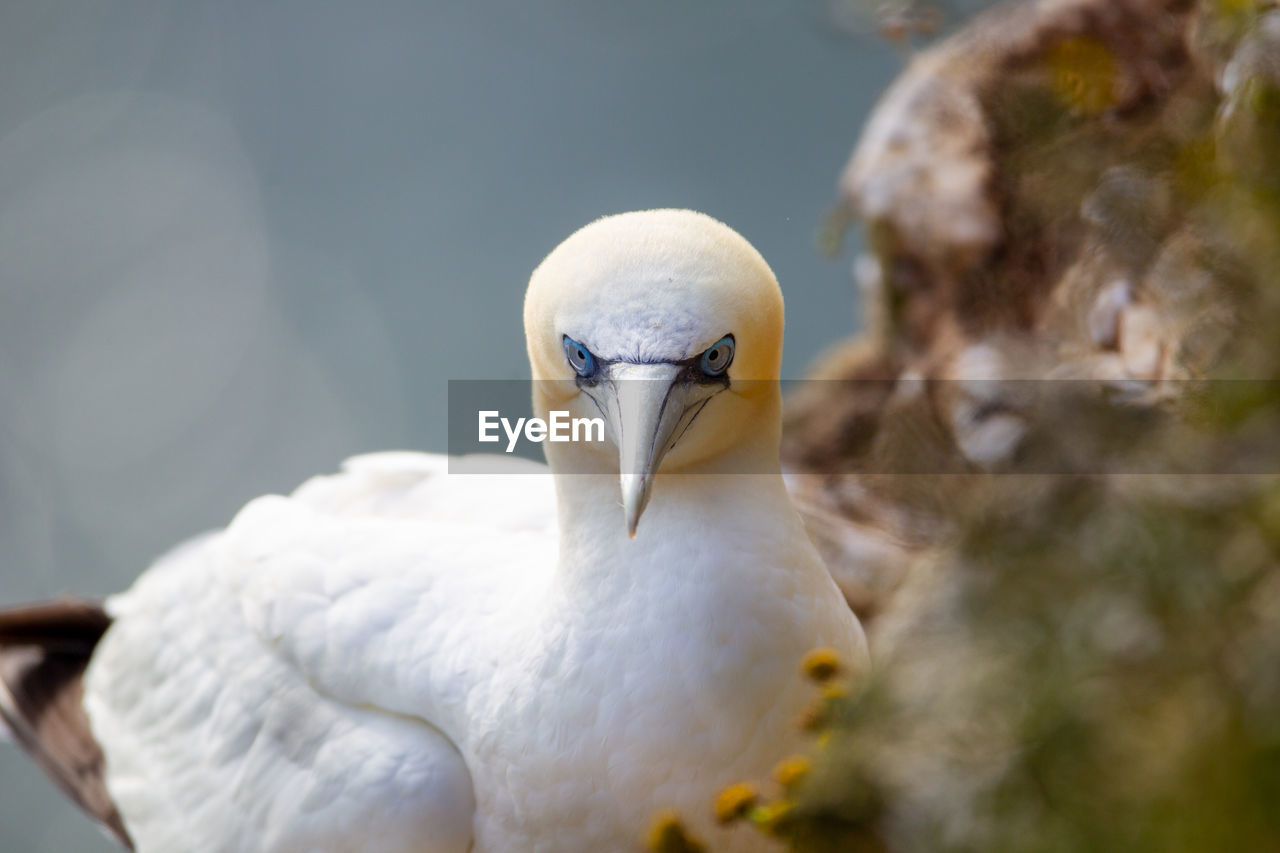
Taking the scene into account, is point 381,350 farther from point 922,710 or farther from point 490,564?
point 922,710

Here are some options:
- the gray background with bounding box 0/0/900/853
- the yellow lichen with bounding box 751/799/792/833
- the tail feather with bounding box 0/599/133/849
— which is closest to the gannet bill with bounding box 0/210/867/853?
the tail feather with bounding box 0/599/133/849

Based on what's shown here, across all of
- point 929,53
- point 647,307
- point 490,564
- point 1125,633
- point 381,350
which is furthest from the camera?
point 381,350

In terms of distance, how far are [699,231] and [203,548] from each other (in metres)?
1.96

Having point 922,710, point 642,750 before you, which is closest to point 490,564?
point 642,750

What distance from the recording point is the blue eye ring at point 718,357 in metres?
1.87

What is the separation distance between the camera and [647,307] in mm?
1831

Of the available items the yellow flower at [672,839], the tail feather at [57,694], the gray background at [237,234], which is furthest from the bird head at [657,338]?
the gray background at [237,234]

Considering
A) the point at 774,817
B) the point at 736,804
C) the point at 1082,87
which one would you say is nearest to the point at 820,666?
the point at 736,804

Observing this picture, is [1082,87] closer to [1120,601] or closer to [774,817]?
[1120,601]

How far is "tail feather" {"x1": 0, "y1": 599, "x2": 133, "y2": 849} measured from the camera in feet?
10.4

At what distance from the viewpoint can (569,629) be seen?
208 centimetres

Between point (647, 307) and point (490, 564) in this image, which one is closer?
point (647, 307)

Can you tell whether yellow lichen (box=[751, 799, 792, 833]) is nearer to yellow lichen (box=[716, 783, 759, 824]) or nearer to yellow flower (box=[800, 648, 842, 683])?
yellow lichen (box=[716, 783, 759, 824])

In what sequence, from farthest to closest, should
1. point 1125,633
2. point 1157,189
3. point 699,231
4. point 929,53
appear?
point 929,53, point 699,231, point 1157,189, point 1125,633
